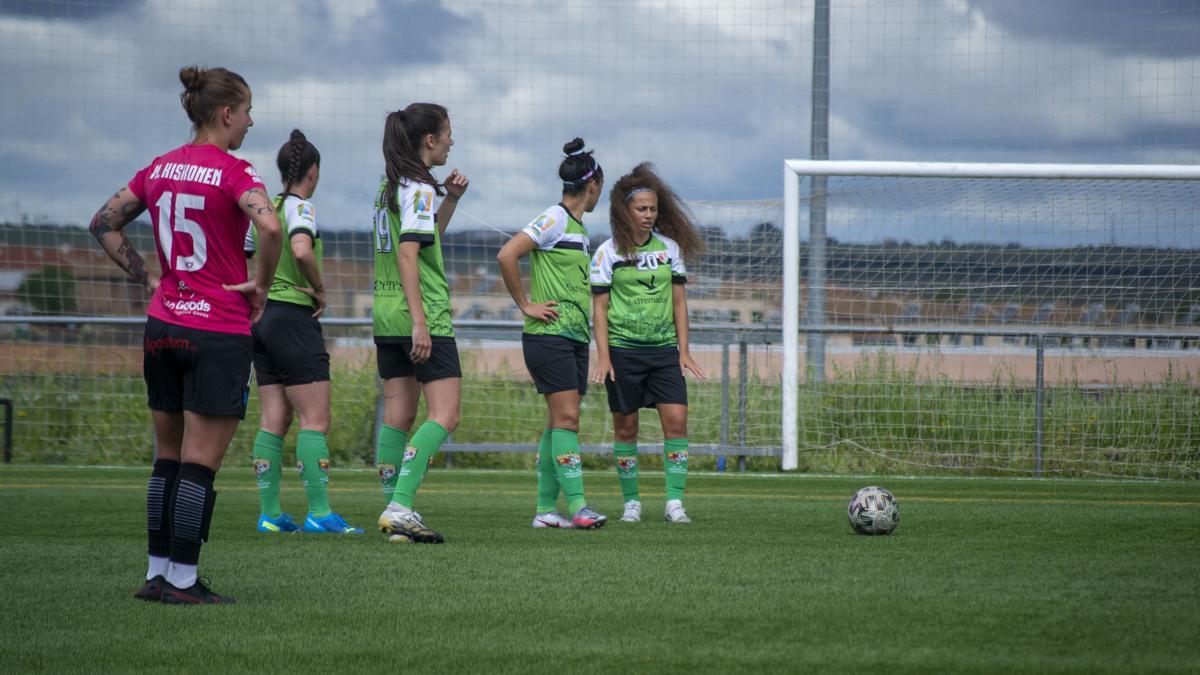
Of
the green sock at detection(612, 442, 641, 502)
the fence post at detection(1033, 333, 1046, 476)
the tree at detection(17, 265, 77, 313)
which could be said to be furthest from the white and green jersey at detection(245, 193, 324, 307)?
the tree at detection(17, 265, 77, 313)

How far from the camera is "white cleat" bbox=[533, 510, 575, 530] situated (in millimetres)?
7043

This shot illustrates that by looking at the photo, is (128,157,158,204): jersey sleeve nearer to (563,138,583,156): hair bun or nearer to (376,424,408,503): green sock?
(376,424,408,503): green sock

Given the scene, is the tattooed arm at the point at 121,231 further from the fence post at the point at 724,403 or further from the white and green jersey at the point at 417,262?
the fence post at the point at 724,403

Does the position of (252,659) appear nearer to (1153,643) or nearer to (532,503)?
(1153,643)

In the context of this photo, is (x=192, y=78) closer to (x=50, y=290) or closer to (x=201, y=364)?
(x=201, y=364)

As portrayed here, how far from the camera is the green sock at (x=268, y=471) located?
22.9 ft

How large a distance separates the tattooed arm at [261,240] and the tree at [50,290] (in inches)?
448

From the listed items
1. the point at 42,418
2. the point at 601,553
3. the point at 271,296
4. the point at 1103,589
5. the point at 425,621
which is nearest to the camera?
the point at 425,621

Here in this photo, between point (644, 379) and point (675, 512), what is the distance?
761 millimetres

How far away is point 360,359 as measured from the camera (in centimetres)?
1437

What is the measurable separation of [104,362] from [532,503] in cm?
728

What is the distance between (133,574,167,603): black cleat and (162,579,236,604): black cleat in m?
0.04

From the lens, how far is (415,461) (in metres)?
6.16

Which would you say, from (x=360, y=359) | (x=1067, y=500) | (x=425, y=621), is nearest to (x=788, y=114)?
(x=360, y=359)
